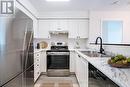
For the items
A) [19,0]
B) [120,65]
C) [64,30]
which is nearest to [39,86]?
[19,0]

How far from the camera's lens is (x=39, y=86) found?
4473 mm

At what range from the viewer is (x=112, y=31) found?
6633mm

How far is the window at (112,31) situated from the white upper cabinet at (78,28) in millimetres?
689

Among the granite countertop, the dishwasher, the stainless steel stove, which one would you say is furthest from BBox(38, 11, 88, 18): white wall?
the granite countertop

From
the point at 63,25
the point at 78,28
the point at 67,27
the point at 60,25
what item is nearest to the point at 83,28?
the point at 78,28

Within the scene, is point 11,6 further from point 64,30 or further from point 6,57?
point 64,30

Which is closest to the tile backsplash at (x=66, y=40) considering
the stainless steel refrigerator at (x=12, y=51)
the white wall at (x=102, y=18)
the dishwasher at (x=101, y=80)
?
the white wall at (x=102, y=18)

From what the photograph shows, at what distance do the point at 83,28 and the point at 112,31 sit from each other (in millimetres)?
1191

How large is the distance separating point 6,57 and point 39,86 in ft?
9.41

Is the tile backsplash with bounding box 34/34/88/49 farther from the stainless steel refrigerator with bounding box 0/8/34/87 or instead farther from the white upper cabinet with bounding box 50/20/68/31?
the stainless steel refrigerator with bounding box 0/8/34/87

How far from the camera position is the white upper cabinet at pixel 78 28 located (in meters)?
6.44

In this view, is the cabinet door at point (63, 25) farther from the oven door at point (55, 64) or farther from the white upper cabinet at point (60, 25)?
the oven door at point (55, 64)

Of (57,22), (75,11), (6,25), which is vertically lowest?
(6,25)

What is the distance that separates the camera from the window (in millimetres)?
6434
